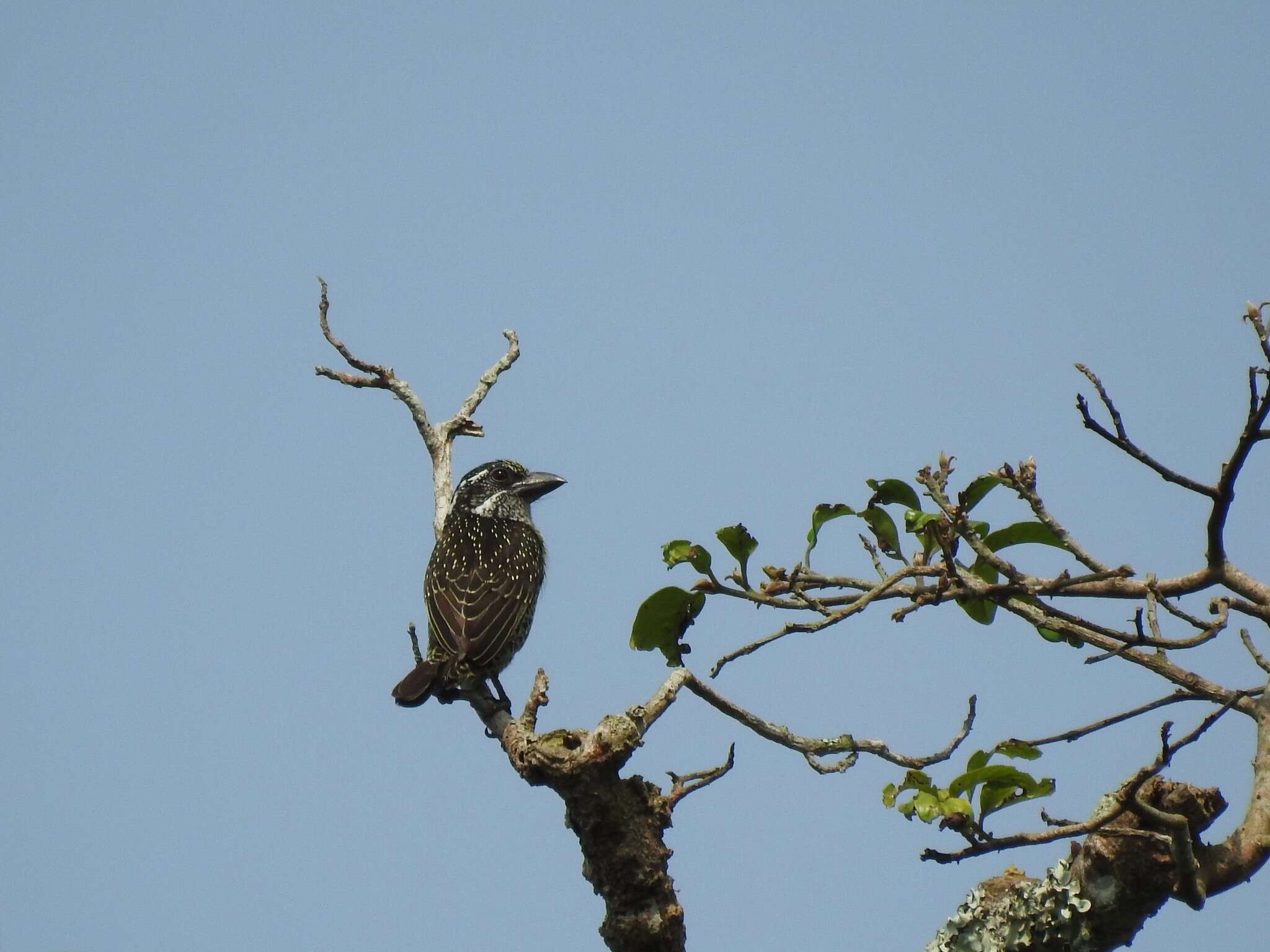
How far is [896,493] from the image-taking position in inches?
143

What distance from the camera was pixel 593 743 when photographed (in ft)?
10.7

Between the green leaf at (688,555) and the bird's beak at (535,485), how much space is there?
4494mm

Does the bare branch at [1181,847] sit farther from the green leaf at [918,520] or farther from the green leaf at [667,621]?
the green leaf at [667,621]

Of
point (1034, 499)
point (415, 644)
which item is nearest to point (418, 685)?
point (415, 644)

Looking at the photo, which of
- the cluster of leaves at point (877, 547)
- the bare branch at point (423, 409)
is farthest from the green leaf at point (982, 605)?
the bare branch at point (423, 409)

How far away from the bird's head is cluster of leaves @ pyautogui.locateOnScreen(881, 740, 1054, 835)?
16.7ft

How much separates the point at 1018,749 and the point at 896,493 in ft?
2.58

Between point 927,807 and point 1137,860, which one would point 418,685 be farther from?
point 1137,860

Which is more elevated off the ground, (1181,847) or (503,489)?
(503,489)

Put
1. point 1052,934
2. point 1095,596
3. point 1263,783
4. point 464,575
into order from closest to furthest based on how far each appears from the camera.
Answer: point 1263,783 → point 1052,934 → point 1095,596 → point 464,575

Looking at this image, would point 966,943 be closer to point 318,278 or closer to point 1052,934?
point 1052,934

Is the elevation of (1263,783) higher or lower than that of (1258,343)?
lower

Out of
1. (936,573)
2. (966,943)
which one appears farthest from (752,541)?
(966,943)

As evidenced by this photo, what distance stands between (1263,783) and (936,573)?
0.88m
